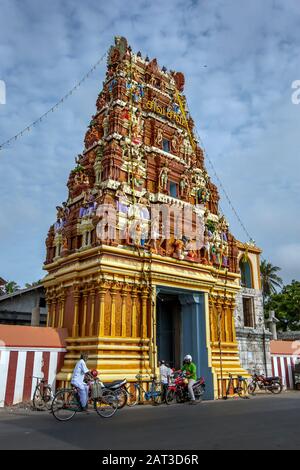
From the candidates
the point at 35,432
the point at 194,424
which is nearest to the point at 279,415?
the point at 194,424

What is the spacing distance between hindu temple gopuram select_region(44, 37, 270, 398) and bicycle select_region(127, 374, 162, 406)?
512 mm

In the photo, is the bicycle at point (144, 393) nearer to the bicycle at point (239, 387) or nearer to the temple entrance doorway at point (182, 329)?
the temple entrance doorway at point (182, 329)

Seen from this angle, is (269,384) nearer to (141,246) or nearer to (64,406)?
(141,246)

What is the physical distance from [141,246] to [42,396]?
6.86 meters

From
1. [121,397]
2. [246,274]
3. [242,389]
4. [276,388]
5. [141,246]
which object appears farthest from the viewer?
[246,274]

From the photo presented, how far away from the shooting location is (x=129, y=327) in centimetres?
1592

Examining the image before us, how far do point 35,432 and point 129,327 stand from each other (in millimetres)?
7869

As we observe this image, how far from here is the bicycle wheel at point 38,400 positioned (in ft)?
43.0

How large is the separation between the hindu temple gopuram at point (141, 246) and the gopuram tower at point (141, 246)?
0.16 ft

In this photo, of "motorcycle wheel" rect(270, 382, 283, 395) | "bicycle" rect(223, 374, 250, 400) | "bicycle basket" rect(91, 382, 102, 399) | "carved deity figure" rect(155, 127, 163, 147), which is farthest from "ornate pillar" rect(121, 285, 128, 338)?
"motorcycle wheel" rect(270, 382, 283, 395)

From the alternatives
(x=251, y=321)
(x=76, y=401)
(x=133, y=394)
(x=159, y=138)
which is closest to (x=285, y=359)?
(x=251, y=321)

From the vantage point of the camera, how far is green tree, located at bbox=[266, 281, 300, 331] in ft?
133

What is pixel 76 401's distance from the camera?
11.1m

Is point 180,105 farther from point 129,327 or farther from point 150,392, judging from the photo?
point 150,392
